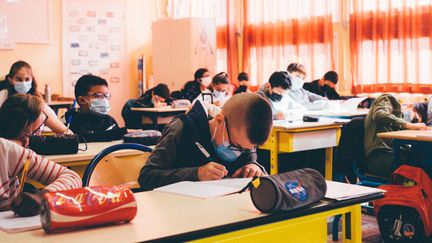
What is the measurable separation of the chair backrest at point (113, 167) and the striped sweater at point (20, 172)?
0.19 metres

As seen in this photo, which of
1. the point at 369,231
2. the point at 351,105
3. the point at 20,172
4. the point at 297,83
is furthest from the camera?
the point at 297,83

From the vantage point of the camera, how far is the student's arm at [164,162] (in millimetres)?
2330

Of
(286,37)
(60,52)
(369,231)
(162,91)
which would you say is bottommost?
(369,231)

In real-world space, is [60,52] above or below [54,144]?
above

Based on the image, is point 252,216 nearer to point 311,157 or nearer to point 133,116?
point 311,157

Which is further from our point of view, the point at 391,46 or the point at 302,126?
the point at 391,46

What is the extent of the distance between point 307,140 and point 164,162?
275cm

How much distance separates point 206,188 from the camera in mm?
2027

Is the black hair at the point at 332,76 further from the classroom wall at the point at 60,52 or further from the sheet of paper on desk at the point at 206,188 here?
the sheet of paper on desk at the point at 206,188

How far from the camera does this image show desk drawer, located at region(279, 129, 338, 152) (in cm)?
484

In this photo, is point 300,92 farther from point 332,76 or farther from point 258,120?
point 258,120

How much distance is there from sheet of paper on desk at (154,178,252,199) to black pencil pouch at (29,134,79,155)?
1.26 m

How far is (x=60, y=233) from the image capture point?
4.72 feet

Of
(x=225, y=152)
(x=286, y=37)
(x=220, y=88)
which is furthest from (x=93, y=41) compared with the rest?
(x=225, y=152)
